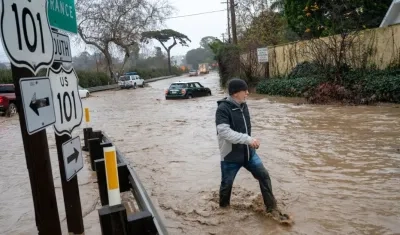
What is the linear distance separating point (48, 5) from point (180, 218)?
3090mm

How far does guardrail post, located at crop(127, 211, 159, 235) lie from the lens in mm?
2598

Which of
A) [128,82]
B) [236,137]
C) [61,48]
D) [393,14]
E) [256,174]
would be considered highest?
[393,14]

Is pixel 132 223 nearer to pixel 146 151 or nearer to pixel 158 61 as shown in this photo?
pixel 146 151

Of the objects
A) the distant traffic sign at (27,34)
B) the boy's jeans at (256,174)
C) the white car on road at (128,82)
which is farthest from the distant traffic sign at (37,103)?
the white car on road at (128,82)

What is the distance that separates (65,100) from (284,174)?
14.5 ft

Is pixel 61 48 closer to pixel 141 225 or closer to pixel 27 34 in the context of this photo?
pixel 27 34

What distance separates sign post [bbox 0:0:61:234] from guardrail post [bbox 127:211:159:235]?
70 cm

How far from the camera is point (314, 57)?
18.5 meters

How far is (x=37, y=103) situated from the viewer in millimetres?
2406

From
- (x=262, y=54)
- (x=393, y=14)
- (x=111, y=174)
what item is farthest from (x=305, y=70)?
(x=111, y=174)

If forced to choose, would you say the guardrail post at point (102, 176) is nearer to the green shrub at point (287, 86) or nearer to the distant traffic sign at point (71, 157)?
the distant traffic sign at point (71, 157)

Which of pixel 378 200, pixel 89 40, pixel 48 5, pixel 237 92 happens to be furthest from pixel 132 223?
pixel 89 40

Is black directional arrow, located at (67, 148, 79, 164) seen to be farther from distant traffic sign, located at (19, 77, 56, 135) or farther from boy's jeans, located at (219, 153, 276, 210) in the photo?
boy's jeans, located at (219, 153, 276, 210)

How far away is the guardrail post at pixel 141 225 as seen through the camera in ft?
8.52
